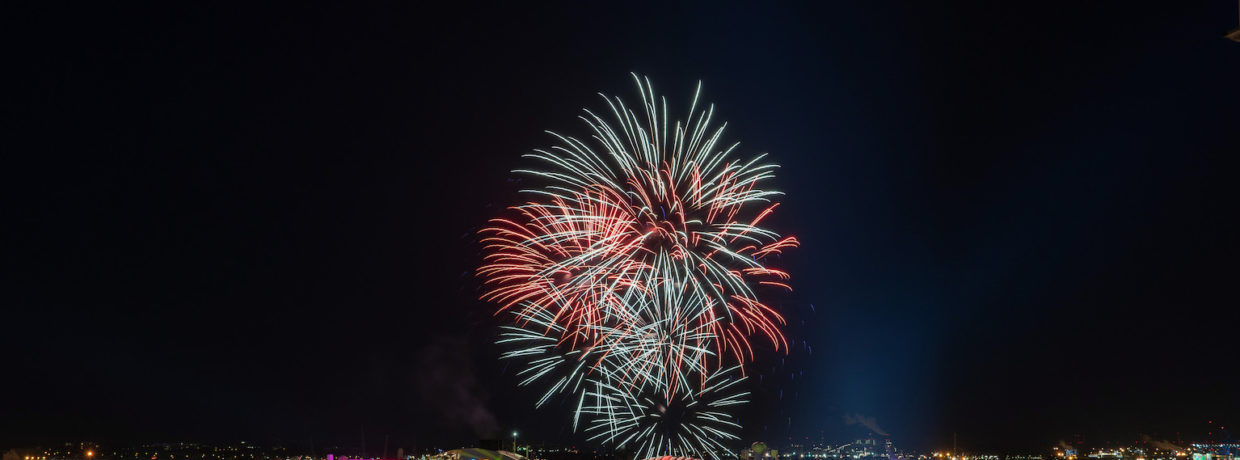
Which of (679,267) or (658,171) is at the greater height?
(658,171)

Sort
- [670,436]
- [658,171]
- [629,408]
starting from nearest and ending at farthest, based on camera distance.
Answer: [658,171] < [629,408] < [670,436]

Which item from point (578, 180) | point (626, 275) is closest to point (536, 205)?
point (578, 180)

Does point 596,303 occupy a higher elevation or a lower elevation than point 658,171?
lower

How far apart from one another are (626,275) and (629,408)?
6.06 m

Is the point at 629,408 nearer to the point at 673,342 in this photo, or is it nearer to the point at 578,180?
the point at 673,342

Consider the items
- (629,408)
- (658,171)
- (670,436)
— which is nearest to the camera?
(658,171)

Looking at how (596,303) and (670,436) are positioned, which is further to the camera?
(670,436)

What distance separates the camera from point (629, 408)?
112ft

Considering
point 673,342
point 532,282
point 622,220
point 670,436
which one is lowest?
point 670,436

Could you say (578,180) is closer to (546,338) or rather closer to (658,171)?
(658,171)

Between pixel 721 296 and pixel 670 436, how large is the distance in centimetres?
1170

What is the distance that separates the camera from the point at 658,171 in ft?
101

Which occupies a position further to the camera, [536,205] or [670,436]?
[670,436]

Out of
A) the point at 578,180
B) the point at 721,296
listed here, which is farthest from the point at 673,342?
the point at 578,180
